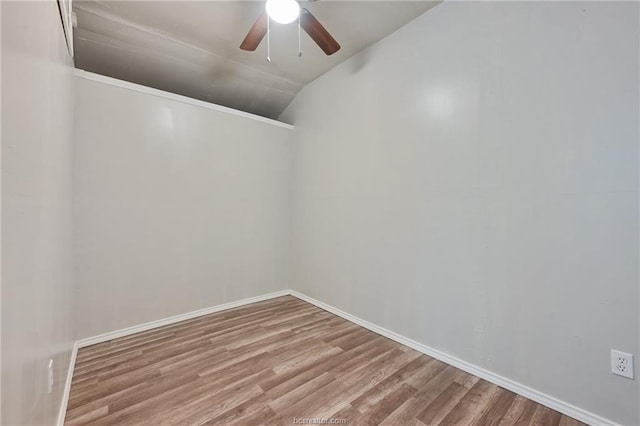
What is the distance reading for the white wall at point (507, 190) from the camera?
1455mm

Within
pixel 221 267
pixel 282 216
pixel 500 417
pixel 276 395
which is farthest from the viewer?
pixel 282 216

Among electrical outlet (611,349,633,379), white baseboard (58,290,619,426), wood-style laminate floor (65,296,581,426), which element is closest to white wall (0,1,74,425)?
wood-style laminate floor (65,296,581,426)

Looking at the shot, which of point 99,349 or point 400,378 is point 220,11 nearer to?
point 99,349

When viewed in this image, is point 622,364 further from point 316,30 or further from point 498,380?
point 316,30

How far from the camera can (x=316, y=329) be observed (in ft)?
8.68

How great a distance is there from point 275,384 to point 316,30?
2538 mm

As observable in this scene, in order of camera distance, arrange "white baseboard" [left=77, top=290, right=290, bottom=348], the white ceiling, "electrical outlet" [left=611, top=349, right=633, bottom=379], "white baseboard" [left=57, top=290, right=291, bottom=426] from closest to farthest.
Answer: "electrical outlet" [left=611, top=349, right=633, bottom=379]
"white baseboard" [left=57, top=290, right=291, bottom=426]
the white ceiling
"white baseboard" [left=77, top=290, right=290, bottom=348]

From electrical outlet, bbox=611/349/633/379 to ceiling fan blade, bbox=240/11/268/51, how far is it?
288 cm

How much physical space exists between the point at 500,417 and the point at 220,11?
3534 mm

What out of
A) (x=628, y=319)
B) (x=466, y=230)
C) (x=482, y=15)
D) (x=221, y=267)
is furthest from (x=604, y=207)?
(x=221, y=267)

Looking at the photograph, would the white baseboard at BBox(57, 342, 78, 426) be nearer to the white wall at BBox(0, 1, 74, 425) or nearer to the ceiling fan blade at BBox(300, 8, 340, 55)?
the white wall at BBox(0, 1, 74, 425)

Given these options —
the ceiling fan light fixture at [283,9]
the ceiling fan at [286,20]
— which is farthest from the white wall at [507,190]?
the ceiling fan light fixture at [283,9]

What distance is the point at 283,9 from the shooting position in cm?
178

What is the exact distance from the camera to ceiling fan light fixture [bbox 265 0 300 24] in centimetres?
175
